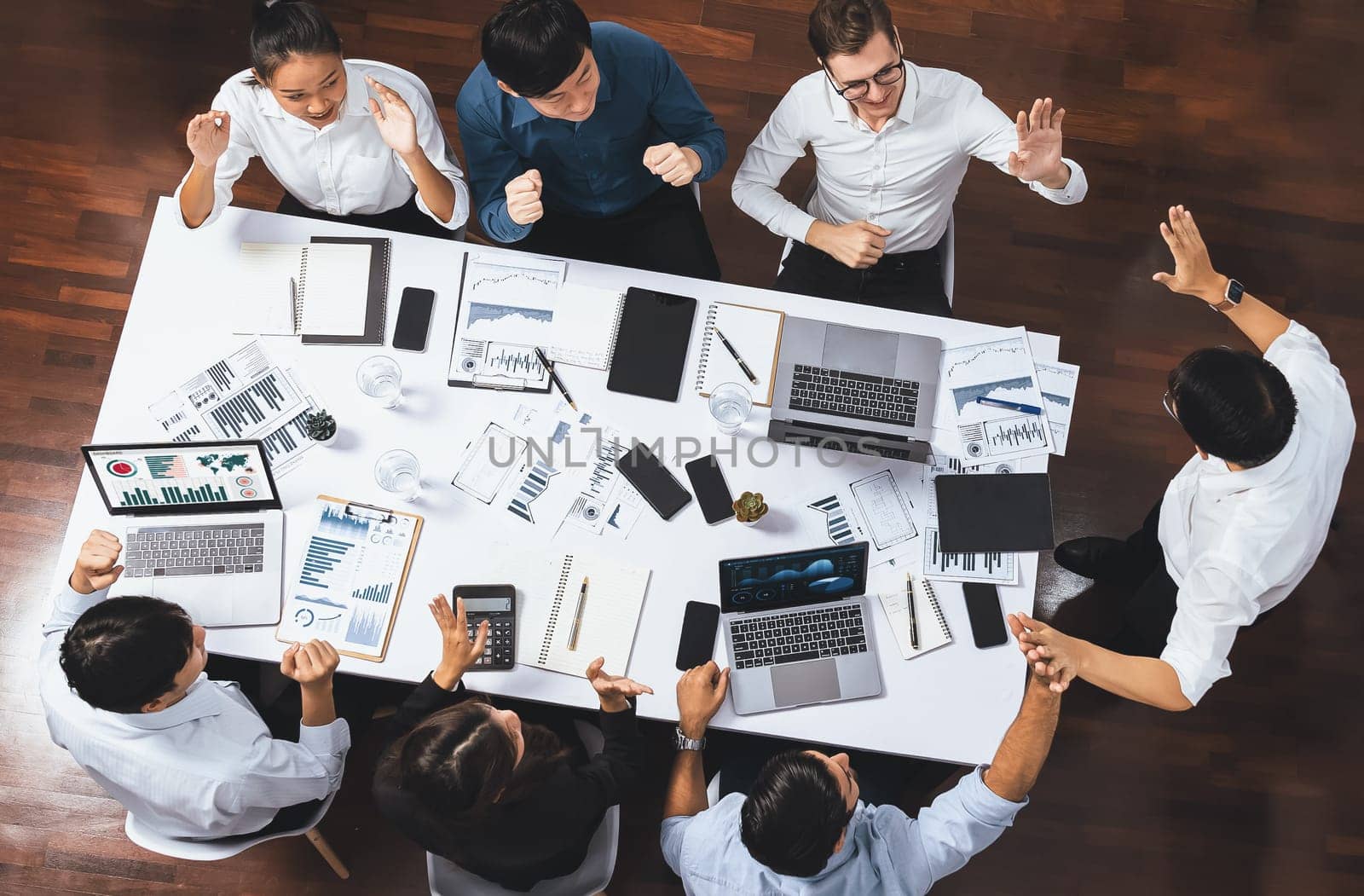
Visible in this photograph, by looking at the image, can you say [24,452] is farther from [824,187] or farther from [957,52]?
[957,52]

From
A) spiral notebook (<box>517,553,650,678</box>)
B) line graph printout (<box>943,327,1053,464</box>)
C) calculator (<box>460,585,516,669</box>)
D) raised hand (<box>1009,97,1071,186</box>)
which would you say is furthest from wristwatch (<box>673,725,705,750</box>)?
raised hand (<box>1009,97,1071,186</box>)

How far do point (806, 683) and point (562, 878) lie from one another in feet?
2.39

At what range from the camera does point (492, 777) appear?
6.48 feet

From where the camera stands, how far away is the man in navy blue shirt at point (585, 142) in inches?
86.9

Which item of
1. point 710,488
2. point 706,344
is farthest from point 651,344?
point 710,488

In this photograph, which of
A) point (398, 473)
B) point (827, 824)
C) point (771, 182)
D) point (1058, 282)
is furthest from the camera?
point (1058, 282)

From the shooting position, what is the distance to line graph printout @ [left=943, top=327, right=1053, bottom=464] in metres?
2.42

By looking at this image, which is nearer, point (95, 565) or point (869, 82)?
point (95, 565)

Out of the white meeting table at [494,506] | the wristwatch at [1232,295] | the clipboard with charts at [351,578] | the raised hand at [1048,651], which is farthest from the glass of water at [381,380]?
the wristwatch at [1232,295]

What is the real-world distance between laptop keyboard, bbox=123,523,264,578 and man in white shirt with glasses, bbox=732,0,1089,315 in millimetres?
1693

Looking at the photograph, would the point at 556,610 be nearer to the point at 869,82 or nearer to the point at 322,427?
the point at 322,427

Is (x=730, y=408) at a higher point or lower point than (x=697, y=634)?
higher

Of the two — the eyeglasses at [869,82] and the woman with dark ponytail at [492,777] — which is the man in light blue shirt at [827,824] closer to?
the woman with dark ponytail at [492,777]

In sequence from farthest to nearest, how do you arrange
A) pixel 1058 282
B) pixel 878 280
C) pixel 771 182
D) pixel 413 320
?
pixel 1058 282
pixel 878 280
pixel 771 182
pixel 413 320
